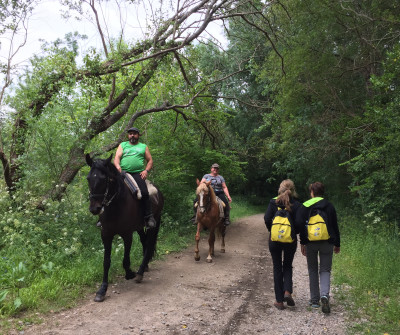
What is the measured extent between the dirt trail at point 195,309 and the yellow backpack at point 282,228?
A: 3.73 ft

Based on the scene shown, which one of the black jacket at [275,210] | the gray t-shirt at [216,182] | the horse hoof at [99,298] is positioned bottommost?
the horse hoof at [99,298]

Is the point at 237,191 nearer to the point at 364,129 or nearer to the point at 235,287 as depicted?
the point at 364,129

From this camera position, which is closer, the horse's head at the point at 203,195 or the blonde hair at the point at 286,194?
the blonde hair at the point at 286,194

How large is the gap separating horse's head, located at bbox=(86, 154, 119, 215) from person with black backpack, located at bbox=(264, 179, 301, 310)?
2.71m

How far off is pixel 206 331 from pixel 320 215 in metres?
2.43

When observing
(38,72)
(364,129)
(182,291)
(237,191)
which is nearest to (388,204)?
(364,129)

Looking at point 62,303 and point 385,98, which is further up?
point 385,98

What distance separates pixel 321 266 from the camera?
16.9 ft

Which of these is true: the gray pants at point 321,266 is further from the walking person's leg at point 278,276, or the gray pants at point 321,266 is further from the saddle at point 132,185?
the saddle at point 132,185

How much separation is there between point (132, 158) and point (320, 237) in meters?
3.73

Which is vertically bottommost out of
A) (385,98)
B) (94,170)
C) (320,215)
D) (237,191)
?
(237,191)

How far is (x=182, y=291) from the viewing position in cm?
591

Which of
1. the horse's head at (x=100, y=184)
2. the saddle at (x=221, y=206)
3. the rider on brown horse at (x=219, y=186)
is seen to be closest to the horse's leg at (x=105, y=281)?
the horse's head at (x=100, y=184)

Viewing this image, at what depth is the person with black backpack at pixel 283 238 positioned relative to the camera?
201 inches
